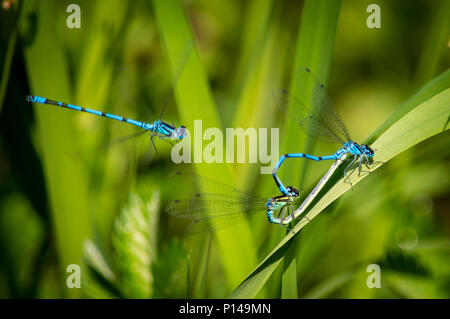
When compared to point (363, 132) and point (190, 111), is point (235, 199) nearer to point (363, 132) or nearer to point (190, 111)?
point (190, 111)

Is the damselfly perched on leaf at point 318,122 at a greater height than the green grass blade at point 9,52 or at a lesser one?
lesser

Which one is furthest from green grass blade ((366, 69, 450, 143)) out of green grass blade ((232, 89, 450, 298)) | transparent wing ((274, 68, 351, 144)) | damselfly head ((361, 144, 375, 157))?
Answer: transparent wing ((274, 68, 351, 144))

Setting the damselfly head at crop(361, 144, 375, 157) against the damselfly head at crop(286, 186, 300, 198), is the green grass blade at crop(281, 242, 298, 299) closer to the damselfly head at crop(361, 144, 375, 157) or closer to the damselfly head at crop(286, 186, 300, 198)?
the damselfly head at crop(286, 186, 300, 198)

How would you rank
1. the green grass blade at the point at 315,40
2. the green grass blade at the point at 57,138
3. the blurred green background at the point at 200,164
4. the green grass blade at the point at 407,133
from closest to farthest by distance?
the green grass blade at the point at 407,133
the green grass blade at the point at 315,40
the blurred green background at the point at 200,164
the green grass blade at the point at 57,138

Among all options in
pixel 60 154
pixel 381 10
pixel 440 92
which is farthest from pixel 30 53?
pixel 381 10

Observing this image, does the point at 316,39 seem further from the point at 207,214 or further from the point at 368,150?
the point at 207,214

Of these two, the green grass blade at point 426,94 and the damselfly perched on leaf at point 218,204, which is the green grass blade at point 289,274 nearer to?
the damselfly perched on leaf at point 218,204

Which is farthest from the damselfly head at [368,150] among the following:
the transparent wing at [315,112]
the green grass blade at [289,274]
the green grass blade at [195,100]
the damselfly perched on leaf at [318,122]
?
the green grass blade at [195,100]
